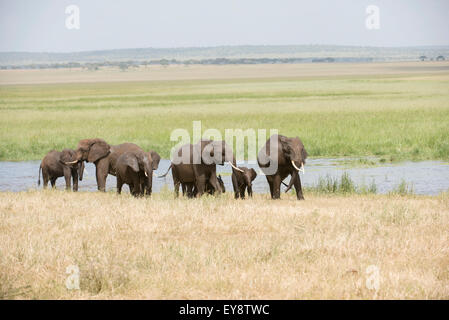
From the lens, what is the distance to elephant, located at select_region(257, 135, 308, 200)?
16188 millimetres

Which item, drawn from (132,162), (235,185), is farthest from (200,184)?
(132,162)

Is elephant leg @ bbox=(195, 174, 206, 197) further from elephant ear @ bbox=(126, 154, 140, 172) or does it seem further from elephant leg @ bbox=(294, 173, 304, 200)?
elephant leg @ bbox=(294, 173, 304, 200)

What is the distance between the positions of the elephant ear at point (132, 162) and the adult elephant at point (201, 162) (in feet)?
3.64

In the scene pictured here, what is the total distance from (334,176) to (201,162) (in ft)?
20.7

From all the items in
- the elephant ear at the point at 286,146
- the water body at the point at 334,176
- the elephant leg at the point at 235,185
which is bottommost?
the water body at the point at 334,176

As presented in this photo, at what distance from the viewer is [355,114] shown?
42906mm

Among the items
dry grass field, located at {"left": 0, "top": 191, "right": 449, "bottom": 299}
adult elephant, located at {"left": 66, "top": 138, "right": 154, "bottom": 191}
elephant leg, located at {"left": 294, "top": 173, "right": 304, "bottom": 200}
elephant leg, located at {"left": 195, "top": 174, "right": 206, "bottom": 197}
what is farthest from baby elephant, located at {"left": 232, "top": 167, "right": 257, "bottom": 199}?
adult elephant, located at {"left": 66, "top": 138, "right": 154, "bottom": 191}

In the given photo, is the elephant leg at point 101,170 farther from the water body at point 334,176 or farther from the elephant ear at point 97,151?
the water body at point 334,176

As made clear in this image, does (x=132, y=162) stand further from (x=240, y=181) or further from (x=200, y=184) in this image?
(x=240, y=181)

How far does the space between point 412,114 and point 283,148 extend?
27153 mm

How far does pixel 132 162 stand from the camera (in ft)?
52.9

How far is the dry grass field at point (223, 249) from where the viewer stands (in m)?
8.25

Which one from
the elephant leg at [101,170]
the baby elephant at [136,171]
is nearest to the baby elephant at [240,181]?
the baby elephant at [136,171]

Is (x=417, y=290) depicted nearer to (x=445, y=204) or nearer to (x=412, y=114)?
(x=445, y=204)
